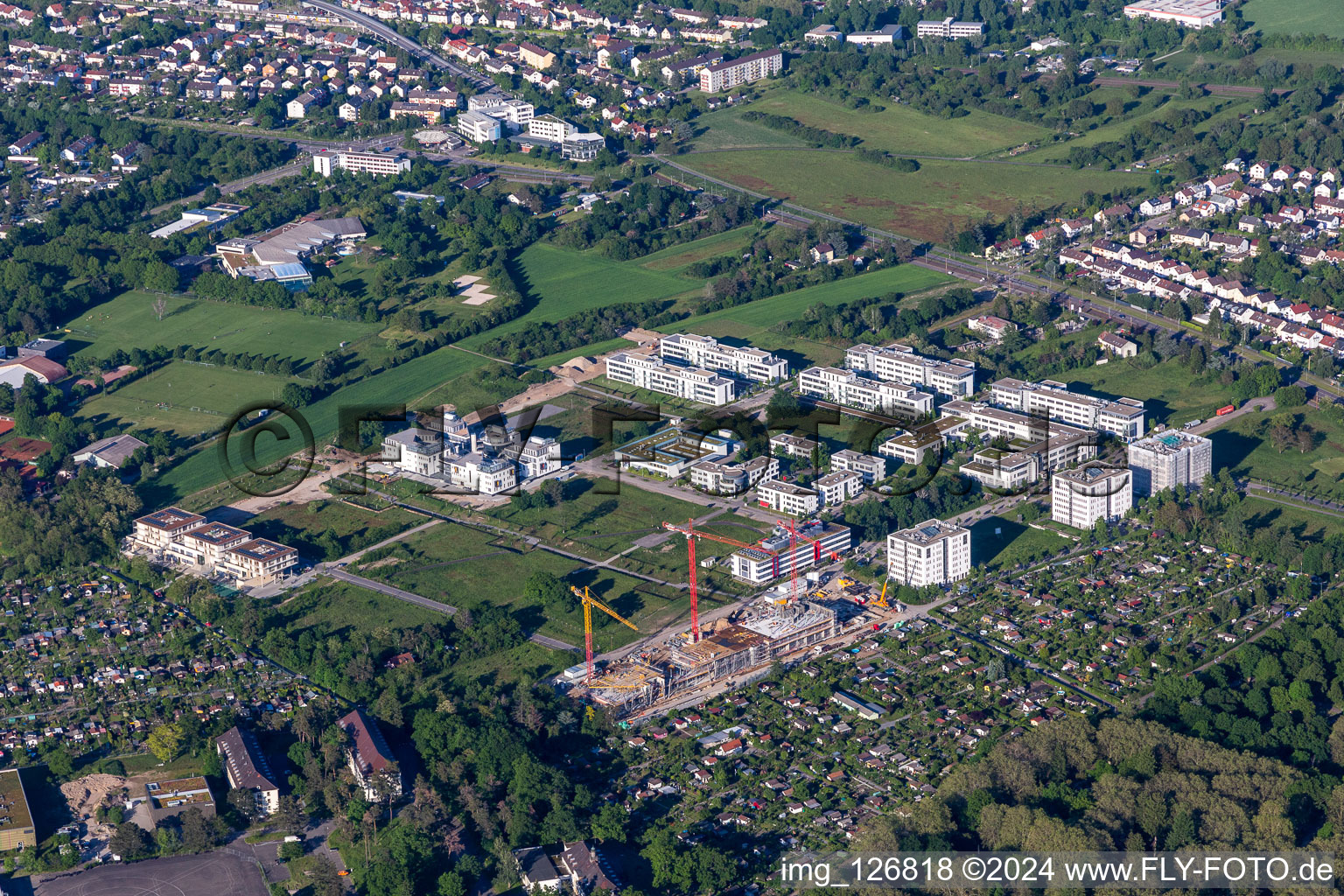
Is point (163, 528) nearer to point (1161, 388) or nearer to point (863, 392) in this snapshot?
point (863, 392)

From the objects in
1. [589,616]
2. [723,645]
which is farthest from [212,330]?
[723,645]

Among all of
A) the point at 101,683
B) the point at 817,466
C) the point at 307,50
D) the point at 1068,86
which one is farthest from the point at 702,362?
the point at 307,50

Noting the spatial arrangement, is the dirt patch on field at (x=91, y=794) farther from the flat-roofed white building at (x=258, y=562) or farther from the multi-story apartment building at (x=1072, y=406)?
the multi-story apartment building at (x=1072, y=406)

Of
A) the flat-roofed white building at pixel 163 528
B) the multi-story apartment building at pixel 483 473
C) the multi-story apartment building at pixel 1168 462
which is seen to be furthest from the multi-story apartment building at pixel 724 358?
the flat-roofed white building at pixel 163 528

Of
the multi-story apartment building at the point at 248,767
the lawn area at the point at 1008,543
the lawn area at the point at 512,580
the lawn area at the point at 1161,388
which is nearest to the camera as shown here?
the multi-story apartment building at the point at 248,767

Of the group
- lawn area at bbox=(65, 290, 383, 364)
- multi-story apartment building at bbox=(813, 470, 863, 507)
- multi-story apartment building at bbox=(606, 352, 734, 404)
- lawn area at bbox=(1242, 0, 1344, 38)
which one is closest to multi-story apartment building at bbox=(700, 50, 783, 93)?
lawn area at bbox=(1242, 0, 1344, 38)
